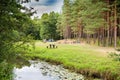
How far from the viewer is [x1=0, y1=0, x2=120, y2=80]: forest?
39.7 ft

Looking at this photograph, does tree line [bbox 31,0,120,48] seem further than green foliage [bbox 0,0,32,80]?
Yes

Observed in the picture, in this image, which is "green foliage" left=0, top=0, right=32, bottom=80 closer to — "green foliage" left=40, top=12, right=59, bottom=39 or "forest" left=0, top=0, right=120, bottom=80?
"forest" left=0, top=0, right=120, bottom=80

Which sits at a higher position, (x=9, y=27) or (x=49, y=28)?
(x=9, y=27)

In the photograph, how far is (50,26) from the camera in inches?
3920

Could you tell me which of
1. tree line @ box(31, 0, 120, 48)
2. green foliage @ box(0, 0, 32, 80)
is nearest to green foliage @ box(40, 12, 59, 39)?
tree line @ box(31, 0, 120, 48)

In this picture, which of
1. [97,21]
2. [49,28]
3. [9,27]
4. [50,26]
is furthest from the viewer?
[50,26]

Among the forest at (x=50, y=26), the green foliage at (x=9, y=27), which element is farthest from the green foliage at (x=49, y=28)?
the green foliage at (x=9, y=27)

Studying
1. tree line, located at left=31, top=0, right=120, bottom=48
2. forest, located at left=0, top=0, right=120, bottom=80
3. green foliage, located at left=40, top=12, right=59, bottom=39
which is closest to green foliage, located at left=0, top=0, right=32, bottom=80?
forest, located at left=0, top=0, right=120, bottom=80

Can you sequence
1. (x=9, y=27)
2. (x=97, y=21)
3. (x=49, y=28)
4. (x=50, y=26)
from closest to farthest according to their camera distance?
(x=9, y=27) < (x=97, y=21) < (x=49, y=28) < (x=50, y=26)

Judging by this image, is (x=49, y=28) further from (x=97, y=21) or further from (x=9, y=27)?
(x=9, y=27)

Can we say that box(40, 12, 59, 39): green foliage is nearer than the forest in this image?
No

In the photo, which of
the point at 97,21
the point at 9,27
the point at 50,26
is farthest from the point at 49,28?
the point at 9,27

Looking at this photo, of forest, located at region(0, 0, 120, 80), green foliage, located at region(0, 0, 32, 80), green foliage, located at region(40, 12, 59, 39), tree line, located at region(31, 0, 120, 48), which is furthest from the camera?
green foliage, located at region(40, 12, 59, 39)

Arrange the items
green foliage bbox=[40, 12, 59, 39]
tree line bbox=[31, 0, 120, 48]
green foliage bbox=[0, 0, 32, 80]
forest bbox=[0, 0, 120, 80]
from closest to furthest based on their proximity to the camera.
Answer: green foliage bbox=[0, 0, 32, 80]
forest bbox=[0, 0, 120, 80]
tree line bbox=[31, 0, 120, 48]
green foliage bbox=[40, 12, 59, 39]
